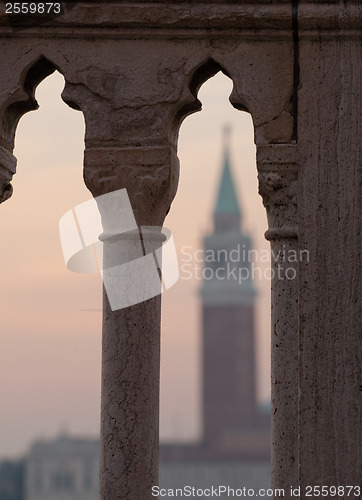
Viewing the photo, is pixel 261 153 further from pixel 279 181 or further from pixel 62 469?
pixel 62 469

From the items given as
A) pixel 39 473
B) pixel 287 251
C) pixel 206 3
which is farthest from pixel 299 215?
pixel 39 473

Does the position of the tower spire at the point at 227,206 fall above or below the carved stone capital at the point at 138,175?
above

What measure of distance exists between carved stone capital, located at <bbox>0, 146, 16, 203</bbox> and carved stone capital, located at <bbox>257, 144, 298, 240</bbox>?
1.24 meters

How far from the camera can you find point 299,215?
5.89 meters

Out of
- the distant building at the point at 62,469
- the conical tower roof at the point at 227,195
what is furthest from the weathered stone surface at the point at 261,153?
the conical tower roof at the point at 227,195

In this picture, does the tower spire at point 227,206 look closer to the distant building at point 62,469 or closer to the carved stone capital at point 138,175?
the distant building at point 62,469

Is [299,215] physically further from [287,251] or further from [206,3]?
[206,3]

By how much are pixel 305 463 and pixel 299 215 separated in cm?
116

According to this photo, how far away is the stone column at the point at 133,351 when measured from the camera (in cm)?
573

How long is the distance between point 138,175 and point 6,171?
2.28 feet

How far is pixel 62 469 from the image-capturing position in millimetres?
101375

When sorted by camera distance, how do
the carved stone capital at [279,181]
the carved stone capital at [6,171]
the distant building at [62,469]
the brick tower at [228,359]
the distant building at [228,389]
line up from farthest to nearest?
the brick tower at [228,359]
the distant building at [62,469]
the distant building at [228,389]
the carved stone capital at [6,171]
the carved stone capital at [279,181]

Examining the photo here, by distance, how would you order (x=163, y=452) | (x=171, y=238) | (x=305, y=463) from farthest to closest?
(x=163, y=452)
(x=171, y=238)
(x=305, y=463)

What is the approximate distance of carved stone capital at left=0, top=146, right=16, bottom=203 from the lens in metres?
6.09
